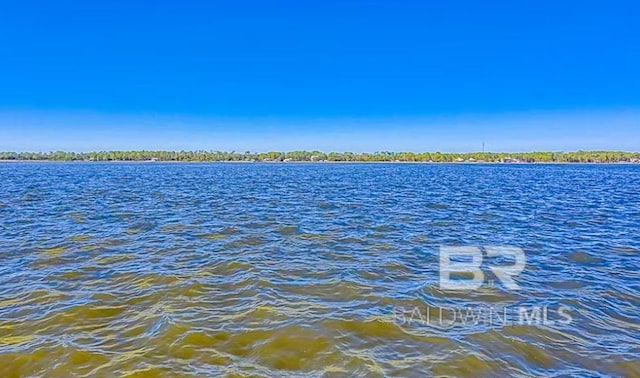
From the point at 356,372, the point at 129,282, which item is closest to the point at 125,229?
the point at 129,282

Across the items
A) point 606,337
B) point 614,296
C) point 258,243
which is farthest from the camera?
point 258,243

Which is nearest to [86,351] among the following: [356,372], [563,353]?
[356,372]

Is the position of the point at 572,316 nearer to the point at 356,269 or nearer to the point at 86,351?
the point at 356,269

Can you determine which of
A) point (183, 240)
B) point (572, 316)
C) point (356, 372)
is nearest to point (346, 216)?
point (183, 240)

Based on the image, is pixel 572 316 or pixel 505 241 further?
pixel 505 241

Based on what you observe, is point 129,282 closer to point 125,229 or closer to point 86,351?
point 86,351

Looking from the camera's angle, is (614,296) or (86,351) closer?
(86,351)

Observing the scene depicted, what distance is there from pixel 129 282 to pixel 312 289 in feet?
13.9

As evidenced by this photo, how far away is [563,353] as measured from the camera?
6.12 metres

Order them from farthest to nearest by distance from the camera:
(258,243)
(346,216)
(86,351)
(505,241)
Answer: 1. (346,216)
2. (505,241)
3. (258,243)
4. (86,351)

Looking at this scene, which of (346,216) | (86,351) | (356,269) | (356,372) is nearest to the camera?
(356,372)

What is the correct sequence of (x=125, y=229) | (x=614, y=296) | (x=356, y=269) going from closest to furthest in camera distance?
1. (x=614, y=296)
2. (x=356, y=269)
3. (x=125, y=229)

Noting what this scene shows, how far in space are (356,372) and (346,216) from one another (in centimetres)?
1507

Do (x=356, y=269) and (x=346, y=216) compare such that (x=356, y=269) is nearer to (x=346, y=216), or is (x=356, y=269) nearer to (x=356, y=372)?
(x=356, y=372)
